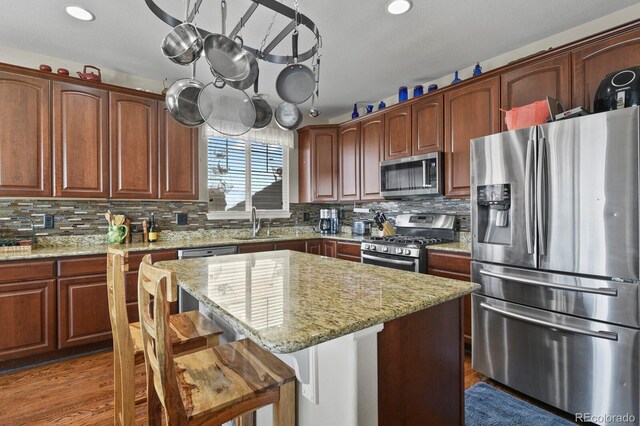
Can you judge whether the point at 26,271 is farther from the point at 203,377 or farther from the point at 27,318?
the point at 203,377

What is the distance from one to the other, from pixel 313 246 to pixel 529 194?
97.8 inches

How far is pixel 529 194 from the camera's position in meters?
2.01

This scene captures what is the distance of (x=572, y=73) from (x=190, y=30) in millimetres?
2462

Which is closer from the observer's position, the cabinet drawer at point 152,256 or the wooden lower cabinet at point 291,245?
the cabinet drawer at point 152,256

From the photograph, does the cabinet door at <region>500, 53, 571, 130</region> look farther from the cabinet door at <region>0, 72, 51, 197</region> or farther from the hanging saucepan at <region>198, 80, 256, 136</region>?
the cabinet door at <region>0, 72, 51, 197</region>

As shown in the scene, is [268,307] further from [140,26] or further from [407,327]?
[140,26]

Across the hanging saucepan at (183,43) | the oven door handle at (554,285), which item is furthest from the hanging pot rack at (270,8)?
the oven door handle at (554,285)

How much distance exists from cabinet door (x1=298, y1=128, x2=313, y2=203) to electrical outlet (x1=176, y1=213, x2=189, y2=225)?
157 cm

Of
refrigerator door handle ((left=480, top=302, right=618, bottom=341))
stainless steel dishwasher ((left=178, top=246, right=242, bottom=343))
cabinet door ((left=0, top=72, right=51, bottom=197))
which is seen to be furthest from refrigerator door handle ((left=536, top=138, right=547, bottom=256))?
cabinet door ((left=0, top=72, right=51, bottom=197))

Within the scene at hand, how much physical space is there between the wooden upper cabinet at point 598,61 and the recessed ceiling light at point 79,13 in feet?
11.1

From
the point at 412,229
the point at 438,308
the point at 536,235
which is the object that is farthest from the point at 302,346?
the point at 412,229

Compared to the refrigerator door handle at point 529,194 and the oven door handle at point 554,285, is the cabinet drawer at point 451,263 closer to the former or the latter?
the oven door handle at point 554,285

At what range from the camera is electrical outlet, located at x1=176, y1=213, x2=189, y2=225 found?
11.7ft

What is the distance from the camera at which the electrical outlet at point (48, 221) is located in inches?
113
